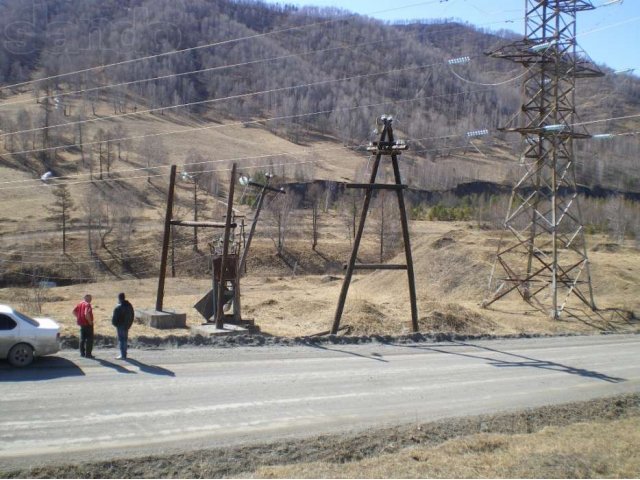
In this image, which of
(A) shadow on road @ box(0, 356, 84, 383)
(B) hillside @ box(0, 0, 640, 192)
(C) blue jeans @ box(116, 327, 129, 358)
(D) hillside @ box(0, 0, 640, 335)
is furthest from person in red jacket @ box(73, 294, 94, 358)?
(B) hillside @ box(0, 0, 640, 192)

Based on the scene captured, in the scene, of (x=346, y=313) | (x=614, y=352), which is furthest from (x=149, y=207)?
(x=614, y=352)

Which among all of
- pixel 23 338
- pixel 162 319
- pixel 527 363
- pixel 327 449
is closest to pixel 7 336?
pixel 23 338

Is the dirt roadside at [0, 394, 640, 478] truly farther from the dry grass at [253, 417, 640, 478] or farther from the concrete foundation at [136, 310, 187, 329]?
the concrete foundation at [136, 310, 187, 329]

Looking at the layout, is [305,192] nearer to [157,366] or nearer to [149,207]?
[149,207]

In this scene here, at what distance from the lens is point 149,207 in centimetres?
7975

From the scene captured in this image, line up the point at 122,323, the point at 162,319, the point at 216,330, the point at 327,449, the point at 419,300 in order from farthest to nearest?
the point at 419,300 < the point at 162,319 < the point at 216,330 < the point at 122,323 < the point at 327,449

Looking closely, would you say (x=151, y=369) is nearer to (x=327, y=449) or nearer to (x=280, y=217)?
(x=327, y=449)

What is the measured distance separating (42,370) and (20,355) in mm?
626

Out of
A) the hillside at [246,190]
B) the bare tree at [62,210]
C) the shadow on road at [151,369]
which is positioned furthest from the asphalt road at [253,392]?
the bare tree at [62,210]

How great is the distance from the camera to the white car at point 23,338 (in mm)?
12867

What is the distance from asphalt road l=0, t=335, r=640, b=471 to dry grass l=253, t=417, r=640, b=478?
1.43 m

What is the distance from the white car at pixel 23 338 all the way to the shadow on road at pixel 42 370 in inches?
8.2

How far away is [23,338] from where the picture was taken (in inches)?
511

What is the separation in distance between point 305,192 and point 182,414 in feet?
302
